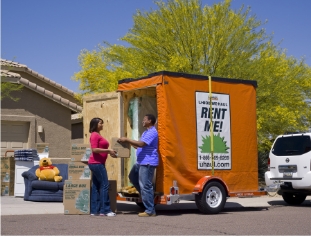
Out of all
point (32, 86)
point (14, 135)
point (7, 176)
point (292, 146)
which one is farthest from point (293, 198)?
point (32, 86)

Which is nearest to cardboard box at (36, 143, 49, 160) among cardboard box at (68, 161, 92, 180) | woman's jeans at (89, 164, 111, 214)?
cardboard box at (68, 161, 92, 180)

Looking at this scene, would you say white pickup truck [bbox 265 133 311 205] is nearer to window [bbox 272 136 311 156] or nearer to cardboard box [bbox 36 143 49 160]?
window [bbox 272 136 311 156]

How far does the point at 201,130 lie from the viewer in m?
11.9

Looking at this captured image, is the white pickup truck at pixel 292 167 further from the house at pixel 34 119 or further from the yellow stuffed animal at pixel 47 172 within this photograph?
the house at pixel 34 119

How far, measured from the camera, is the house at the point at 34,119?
1953 centimetres

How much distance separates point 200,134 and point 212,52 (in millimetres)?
9468

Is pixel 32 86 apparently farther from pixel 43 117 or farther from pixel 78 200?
pixel 78 200

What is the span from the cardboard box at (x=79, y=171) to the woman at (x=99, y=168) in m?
0.30

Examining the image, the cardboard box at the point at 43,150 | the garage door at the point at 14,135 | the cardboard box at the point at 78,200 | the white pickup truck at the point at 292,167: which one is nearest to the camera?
the cardboard box at the point at 78,200

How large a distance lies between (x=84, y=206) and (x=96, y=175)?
715 mm

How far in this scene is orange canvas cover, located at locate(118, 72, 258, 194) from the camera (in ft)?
37.3

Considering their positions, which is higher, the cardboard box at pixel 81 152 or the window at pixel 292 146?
the window at pixel 292 146

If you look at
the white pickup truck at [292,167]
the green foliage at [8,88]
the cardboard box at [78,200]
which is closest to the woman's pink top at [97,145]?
the cardboard box at [78,200]

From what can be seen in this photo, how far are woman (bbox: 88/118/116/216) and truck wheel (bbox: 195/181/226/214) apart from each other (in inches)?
72.0
